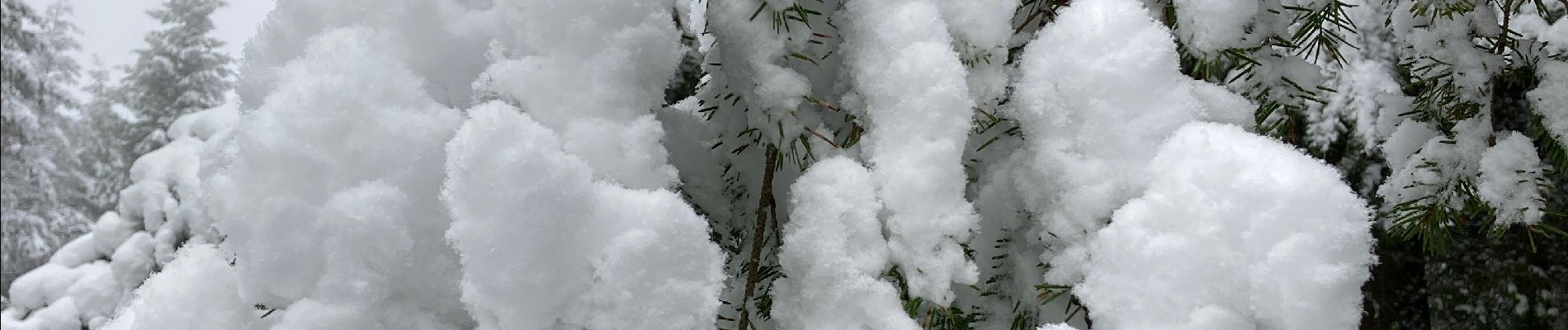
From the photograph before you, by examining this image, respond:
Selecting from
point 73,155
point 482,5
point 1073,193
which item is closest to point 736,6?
point 482,5

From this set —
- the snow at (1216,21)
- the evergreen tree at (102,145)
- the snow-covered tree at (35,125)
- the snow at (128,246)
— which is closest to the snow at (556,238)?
the snow at (1216,21)

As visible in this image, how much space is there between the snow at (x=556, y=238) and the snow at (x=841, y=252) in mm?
132

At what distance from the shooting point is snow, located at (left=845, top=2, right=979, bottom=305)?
801mm

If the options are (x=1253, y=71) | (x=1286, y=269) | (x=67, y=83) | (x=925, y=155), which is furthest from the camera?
(x=67, y=83)

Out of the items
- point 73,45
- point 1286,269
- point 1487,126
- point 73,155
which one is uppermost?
point 73,45

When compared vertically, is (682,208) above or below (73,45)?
below

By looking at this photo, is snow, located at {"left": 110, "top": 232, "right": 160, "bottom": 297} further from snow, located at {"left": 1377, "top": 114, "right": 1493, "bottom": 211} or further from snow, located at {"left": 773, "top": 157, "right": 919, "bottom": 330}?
snow, located at {"left": 1377, "top": 114, "right": 1493, "bottom": 211}

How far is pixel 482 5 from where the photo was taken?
34.0 inches

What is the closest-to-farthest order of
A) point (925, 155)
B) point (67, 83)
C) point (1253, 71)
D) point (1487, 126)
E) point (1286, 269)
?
point (1286, 269), point (925, 155), point (1253, 71), point (1487, 126), point (67, 83)

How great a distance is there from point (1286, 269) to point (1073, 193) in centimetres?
22

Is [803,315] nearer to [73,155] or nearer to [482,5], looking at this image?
[482,5]

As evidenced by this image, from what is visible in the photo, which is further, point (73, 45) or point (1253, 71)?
point (73, 45)

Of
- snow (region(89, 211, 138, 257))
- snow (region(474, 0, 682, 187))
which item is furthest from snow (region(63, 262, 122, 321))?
snow (region(474, 0, 682, 187))

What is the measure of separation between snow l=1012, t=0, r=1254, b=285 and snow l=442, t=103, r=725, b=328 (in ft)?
1.15
